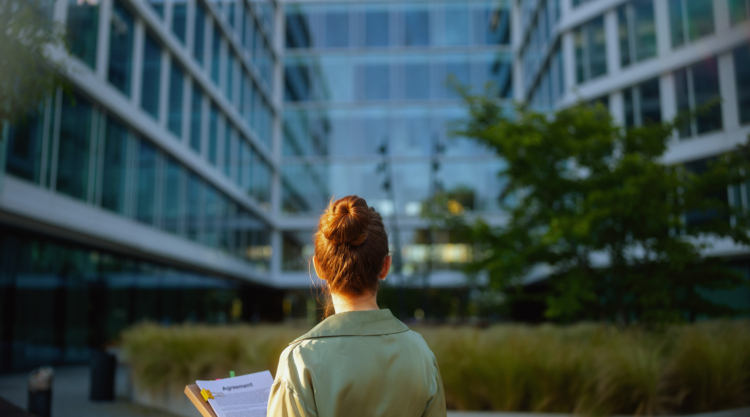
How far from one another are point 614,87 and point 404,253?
52.2 ft

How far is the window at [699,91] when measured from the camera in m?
16.5

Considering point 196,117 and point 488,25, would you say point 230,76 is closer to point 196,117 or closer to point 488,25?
point 196,117

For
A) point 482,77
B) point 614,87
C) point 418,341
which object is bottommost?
point 418,341

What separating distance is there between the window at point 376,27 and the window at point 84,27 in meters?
22.2

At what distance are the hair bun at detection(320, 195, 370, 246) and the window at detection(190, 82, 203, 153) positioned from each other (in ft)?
70.6

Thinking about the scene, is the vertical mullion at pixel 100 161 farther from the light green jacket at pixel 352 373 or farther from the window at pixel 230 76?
the light green jacket at pixel 352 373

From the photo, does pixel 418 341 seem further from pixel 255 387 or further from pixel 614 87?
pixel 614 87

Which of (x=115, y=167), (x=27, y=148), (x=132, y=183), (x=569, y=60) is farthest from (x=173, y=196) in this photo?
(x=569, y=60)

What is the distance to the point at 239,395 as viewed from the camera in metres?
2.08

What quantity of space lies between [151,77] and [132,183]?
145 inches

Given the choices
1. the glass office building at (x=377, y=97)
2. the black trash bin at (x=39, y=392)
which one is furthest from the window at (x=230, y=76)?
the black trash bin at (x=39, y=392)

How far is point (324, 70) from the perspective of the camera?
35.3 m

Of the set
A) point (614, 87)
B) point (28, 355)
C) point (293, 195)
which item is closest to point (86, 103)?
point (28, 355)

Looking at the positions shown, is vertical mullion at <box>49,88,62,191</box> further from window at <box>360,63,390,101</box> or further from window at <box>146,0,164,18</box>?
window at <box>360,63,390,101</box>
